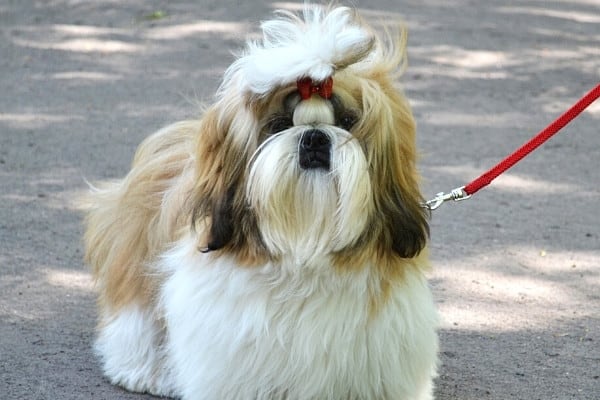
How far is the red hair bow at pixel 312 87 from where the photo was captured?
A: 10.7 feet

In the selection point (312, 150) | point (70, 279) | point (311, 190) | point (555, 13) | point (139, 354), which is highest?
point (312, 150)

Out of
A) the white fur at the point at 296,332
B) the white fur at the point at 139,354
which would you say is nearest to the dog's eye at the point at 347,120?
the white fur at the point at 296,332

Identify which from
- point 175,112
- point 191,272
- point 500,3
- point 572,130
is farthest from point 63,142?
point 500,3

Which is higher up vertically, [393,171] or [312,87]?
[312,87]

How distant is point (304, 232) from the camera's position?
11.0 feet

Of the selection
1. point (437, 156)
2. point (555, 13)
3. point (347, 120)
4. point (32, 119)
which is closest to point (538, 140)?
point (347, 120)

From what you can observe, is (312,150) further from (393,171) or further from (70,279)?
(70,279)

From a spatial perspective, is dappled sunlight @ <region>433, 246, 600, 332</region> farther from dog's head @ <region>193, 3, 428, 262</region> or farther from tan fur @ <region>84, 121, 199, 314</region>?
dog's head @ <region>193, 3, 428, 262</region>

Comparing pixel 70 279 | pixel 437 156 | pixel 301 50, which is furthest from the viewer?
pixel 437 156

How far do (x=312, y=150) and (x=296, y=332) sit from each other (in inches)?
23.7

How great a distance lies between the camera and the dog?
10.8ft

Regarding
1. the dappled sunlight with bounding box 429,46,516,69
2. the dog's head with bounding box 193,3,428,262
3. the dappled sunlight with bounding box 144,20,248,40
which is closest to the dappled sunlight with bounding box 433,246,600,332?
the dog's head with bounding box 193,3,428,262

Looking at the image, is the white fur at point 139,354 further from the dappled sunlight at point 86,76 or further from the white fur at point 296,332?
the dappled sunlight at point 86,76

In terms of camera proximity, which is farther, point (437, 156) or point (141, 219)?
point (437, 156)
